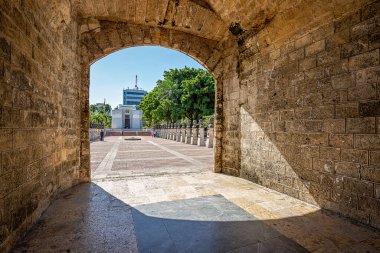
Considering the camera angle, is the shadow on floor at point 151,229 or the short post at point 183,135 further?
the short post at point 183,135

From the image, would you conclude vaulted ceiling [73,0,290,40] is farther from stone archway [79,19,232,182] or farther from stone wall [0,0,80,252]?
stone wall [0,0,80,252]

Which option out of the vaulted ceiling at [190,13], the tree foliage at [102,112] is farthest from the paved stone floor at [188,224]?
the tree foliage at [102,112]

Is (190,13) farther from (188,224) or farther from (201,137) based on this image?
(201,137)

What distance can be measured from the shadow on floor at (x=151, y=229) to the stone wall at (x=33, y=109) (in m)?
0.30

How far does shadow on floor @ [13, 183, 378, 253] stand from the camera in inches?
88.8

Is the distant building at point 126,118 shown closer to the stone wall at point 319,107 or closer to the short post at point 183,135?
the short post at point 183,135

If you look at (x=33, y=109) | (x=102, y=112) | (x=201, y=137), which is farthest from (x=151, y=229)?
(x=102, y=112)

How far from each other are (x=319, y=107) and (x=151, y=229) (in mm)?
3124

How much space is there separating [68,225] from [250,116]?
4202 millimetres

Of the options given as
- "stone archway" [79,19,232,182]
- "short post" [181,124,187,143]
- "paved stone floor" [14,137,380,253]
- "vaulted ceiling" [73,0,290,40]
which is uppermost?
"vaulted ceiling" [73,0,290,40]

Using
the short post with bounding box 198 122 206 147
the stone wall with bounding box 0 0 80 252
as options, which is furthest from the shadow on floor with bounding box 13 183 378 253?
the short post with bounding box 198 122 206 147

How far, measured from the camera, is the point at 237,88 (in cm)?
571

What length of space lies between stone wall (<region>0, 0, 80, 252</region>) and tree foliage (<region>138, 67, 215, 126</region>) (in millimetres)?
17540

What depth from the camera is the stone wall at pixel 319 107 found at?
9.12 ft
